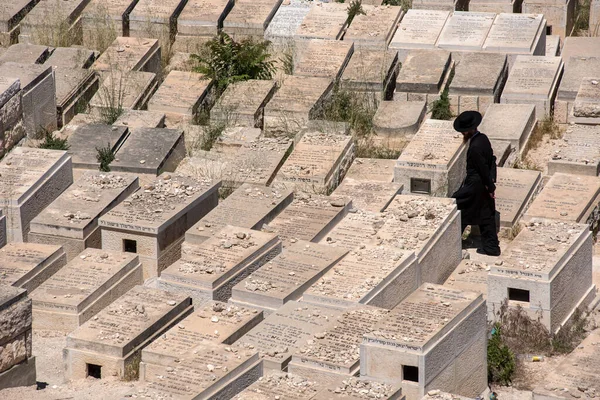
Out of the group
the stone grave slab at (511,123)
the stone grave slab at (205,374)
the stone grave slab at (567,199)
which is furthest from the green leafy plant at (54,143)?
the stone grave slab at (567,199)

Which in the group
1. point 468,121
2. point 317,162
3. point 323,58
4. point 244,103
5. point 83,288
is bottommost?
point 83,288

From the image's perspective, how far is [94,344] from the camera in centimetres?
1185

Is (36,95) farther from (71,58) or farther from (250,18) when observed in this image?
(250,18)

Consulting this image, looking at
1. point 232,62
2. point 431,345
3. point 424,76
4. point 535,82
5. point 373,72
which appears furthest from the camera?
point 232,62

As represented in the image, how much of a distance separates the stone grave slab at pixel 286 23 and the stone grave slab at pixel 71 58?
2394 millimetres

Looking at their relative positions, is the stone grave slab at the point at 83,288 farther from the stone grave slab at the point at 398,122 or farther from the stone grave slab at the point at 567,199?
the stone grave slab at the point at 398,122

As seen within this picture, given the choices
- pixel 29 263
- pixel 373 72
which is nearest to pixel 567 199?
pixel 373 72

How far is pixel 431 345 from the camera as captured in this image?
36.5ft

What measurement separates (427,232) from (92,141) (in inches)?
173

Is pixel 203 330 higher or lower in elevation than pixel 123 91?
lower

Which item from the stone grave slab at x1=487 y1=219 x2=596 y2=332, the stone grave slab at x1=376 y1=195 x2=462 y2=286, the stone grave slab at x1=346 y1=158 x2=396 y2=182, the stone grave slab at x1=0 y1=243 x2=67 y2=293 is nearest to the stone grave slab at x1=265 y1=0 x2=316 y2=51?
the stone grave slab at x1=346 y1=158 x2=396 y2=182

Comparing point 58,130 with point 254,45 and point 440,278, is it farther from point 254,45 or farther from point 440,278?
point 440,278

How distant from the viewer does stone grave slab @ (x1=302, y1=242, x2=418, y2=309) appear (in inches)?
489

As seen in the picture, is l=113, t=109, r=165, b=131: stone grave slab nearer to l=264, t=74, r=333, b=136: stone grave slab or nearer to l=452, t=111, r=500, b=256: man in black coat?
l=264, t=74, r=333, b=136: stone grave slab
